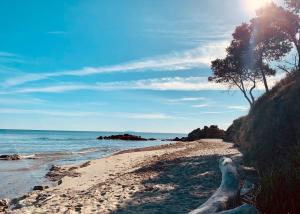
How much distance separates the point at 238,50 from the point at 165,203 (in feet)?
94.0

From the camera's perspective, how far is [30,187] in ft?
64.5

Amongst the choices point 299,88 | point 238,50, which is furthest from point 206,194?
point 238,50

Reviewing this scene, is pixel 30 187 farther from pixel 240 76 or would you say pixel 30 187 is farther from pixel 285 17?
pixel 240 76

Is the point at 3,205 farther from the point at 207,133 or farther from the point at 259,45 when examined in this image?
the point at 207,133

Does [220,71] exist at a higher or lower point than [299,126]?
higher

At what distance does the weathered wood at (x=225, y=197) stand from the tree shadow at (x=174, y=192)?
1217 mm

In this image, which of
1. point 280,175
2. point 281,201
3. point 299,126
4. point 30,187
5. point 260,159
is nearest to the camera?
point 281,201

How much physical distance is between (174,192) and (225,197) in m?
4.21

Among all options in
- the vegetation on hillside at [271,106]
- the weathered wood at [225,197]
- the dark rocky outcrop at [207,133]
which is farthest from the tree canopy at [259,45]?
the dark rocky outcrop at [207,133]

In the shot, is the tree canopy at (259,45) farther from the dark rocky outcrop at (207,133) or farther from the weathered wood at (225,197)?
the dark rocky outcrop at (207,133)

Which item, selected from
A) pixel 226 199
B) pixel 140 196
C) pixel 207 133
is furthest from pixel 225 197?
pixel 207 133

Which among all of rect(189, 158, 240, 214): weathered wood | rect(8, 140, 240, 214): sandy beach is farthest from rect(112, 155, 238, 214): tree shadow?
rect(189, 158, 240, 214): weathered wood

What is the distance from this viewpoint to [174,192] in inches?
510

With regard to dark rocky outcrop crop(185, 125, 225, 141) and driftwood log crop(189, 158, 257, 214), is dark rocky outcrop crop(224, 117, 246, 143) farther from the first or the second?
driftwood log crop(189, 158, 257, 214)
